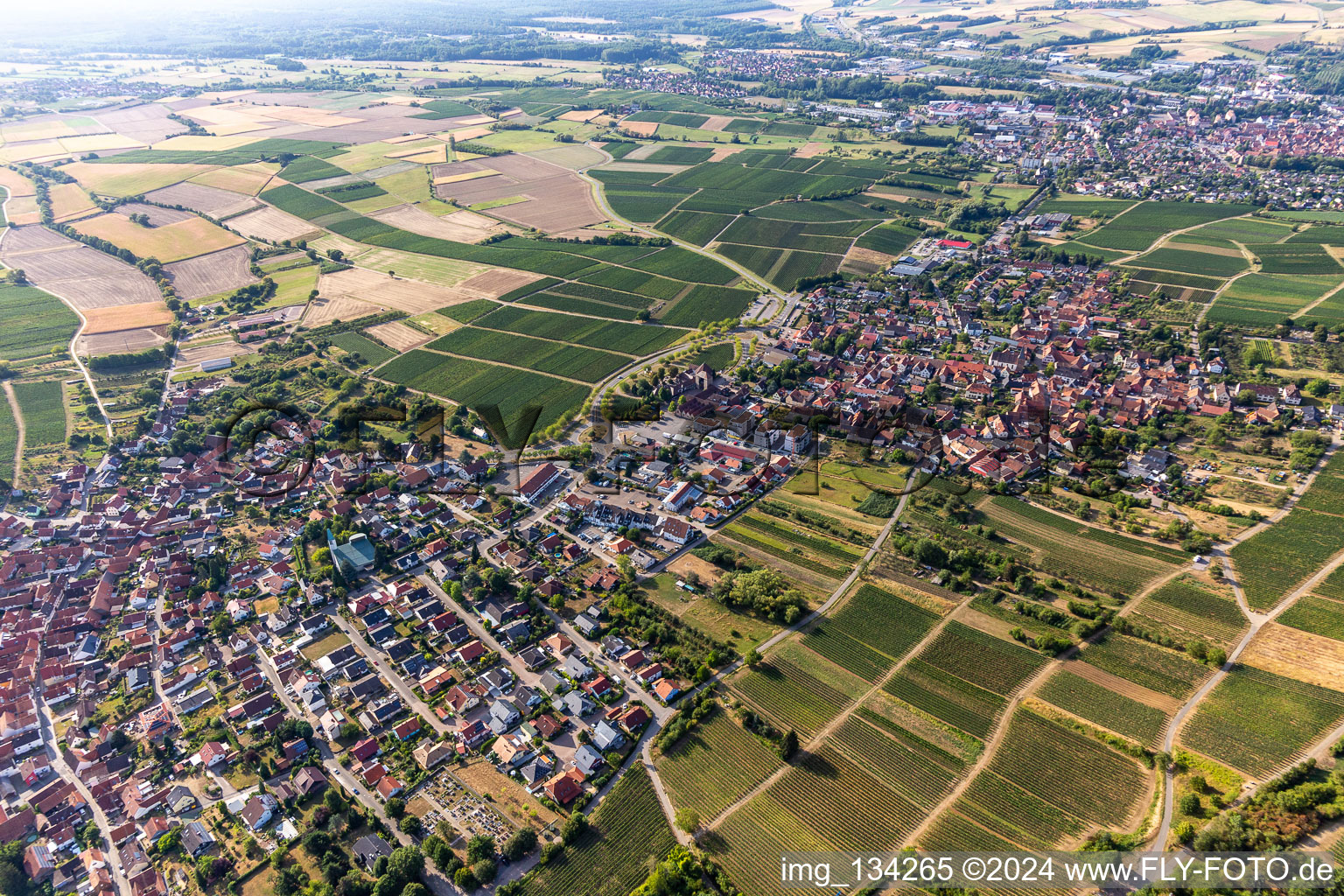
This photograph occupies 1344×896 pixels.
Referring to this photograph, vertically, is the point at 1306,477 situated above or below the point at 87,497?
above

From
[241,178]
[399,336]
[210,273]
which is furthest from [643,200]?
→ [241,178]

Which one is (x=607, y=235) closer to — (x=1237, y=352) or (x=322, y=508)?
(x=322, y=508)

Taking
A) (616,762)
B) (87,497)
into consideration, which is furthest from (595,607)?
(87,497)

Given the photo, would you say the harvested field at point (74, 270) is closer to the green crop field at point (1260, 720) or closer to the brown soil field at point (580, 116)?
the brown soil field at point (580, 116)

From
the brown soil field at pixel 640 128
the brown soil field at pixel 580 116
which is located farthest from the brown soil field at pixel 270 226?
the brown soil field at pixel 580 116

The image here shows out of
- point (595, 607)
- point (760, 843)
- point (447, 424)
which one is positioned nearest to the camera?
point (760, 843)

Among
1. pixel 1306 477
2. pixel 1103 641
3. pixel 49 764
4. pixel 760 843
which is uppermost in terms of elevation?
pixel 1306 477
